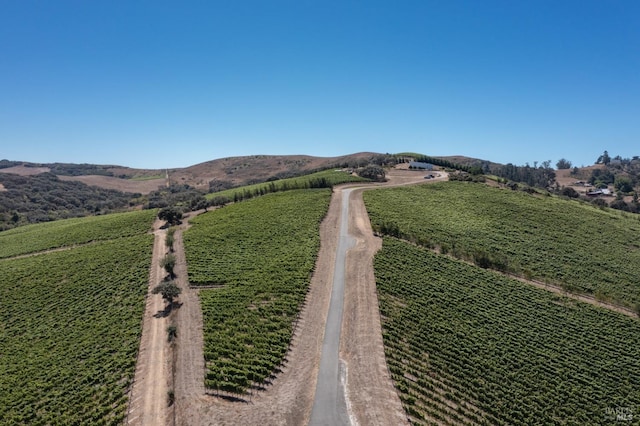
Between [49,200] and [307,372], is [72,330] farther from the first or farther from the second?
[49,200]

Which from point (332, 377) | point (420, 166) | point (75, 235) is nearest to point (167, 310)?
point (332, 377)

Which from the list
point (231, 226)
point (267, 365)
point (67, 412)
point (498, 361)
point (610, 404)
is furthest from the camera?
point (231, 226)

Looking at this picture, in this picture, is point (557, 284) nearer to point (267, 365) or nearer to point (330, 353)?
point (330, 353)

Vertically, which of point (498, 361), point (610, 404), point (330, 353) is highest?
point (330, 353)

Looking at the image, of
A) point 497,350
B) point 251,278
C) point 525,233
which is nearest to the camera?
point 497,350

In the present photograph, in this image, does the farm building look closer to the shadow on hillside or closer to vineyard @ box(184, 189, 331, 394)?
vineyard @ box(184, 189, 331, 394)

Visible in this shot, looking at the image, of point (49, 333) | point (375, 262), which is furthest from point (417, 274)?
point (49, 333)
